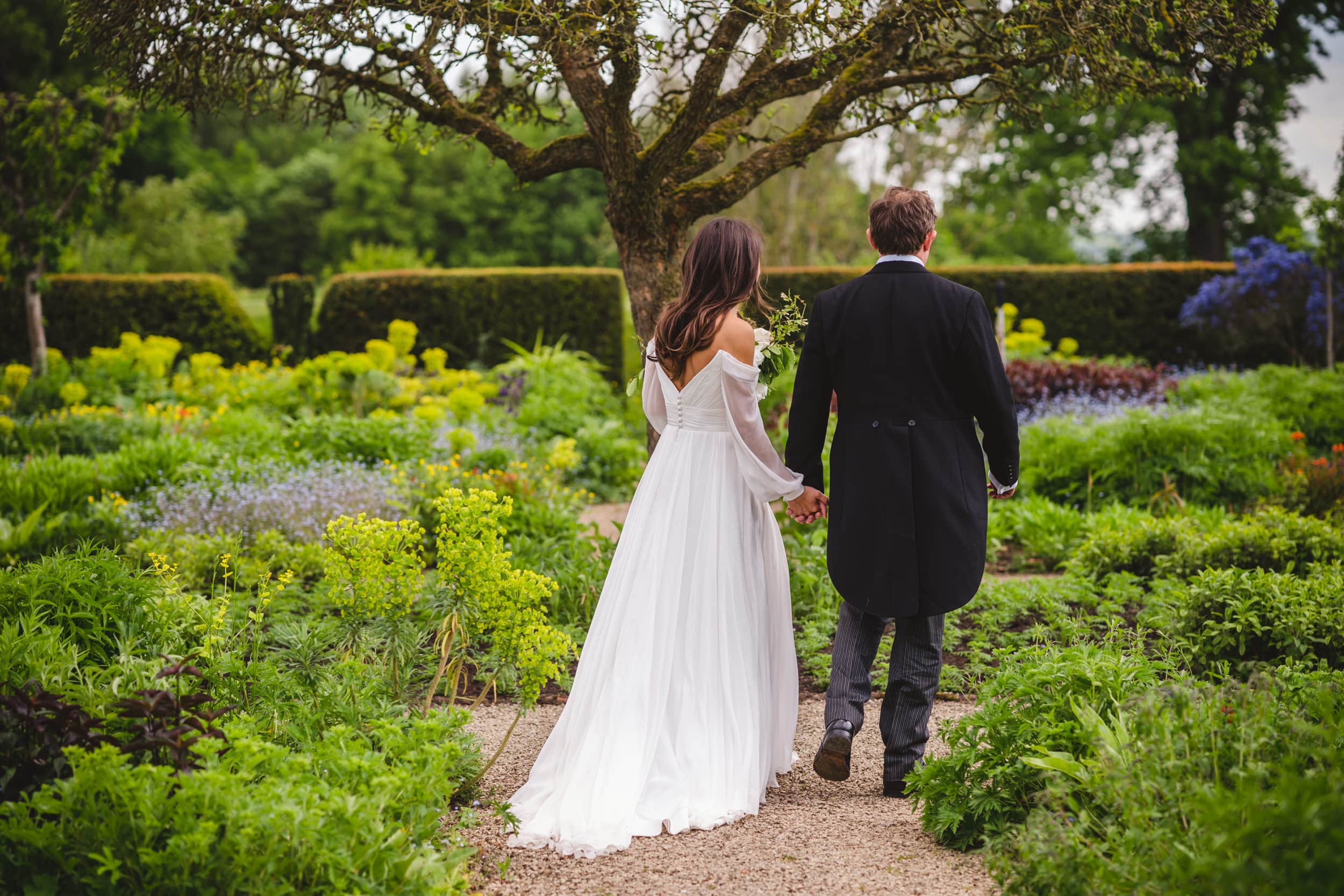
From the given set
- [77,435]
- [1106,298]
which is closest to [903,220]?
[77,435]

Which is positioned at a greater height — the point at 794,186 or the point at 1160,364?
the point at 794,186

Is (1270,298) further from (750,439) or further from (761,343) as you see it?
(750,439)

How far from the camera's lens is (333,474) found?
6.30m

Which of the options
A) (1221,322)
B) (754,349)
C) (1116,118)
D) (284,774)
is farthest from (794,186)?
(284,774)

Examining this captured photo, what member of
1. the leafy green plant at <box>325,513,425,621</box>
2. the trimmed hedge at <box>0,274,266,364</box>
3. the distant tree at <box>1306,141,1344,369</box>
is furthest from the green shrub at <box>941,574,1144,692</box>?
the trimmed hedge at <box>0,274,266,364</box>

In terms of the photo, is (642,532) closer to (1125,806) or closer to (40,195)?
(1125,806)

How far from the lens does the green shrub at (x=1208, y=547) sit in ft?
15.1

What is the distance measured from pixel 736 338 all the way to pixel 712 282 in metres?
0.19

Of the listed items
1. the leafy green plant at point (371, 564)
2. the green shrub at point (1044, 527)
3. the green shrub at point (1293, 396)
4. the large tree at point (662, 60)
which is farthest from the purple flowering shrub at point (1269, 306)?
the leafy green plant at point (371, 564)

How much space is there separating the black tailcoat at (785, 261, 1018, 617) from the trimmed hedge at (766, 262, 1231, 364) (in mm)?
10035

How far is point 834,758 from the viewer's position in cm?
292

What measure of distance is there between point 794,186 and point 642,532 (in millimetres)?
15168

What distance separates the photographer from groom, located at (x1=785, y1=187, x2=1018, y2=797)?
291 cm

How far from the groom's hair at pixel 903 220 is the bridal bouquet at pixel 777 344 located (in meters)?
0.35
